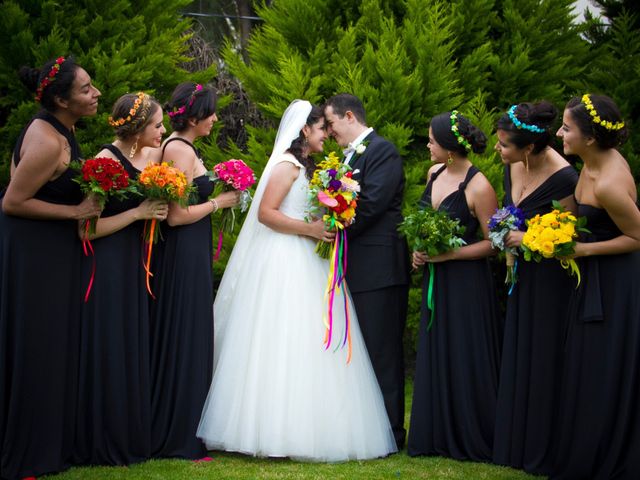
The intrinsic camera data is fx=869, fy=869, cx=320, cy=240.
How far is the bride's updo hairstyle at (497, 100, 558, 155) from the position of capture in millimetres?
6410

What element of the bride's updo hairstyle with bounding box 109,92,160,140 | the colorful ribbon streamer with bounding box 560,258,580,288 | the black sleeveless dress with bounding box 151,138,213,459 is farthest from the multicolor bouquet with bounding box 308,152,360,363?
the colorful ribbon streamer with bounding box 560,258,580,288

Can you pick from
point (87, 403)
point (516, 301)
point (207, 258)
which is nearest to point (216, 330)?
point (207, 258)

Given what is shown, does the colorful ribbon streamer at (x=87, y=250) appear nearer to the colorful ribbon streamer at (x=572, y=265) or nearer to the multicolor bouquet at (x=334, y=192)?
the multicolor bouquet at (x=334, y=192)

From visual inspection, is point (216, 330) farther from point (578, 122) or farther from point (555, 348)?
point (578, 122)

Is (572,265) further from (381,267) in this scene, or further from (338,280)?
(338,280)

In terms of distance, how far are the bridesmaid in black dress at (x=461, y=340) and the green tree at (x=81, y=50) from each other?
396 cm

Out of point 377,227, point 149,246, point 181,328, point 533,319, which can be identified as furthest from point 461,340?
point 149,246

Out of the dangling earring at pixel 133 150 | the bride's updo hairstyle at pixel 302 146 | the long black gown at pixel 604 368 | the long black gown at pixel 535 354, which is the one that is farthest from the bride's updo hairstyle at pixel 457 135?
the dangling earring at pixel 133 150

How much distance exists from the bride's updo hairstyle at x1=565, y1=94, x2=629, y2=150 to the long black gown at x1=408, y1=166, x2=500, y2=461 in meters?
1.27

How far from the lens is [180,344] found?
22.0 feet

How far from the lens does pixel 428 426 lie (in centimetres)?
688

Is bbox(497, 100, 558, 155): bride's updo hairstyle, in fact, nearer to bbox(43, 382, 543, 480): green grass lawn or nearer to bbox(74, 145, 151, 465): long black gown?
bbox(43, 382, 543, 480): green grass lawn

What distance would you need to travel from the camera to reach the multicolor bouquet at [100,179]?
5941 mm

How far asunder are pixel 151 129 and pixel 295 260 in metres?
1.53
